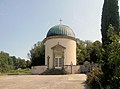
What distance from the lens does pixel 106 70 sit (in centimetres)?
1241

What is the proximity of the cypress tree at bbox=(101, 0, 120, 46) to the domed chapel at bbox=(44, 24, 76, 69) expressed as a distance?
21125 millimetres

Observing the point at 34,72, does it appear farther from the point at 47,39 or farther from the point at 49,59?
the point at 47,39

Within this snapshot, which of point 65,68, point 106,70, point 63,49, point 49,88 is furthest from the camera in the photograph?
point 63,49

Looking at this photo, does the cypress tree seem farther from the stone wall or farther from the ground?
the stone wall

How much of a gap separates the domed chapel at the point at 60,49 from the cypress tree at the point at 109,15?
69.3 ft

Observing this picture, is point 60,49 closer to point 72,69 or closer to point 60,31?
point 60,31

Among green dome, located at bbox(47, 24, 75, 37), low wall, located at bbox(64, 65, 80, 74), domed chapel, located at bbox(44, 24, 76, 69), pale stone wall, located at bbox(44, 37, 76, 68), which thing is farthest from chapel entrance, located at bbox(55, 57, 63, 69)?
green dome, located at bbox(47, 24, 75, 37)

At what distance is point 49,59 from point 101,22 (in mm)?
23864

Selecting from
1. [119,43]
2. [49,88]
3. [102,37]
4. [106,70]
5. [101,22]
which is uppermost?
[101,22]

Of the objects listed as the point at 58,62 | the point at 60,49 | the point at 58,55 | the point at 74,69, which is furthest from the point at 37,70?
the point at 74,69

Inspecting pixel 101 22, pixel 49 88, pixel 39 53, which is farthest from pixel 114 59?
pixel 39 53

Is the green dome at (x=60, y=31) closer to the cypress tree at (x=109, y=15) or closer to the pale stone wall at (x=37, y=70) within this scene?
the pale stone wall at (x=37, y=70)

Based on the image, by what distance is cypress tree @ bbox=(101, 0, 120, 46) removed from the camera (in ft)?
71.6

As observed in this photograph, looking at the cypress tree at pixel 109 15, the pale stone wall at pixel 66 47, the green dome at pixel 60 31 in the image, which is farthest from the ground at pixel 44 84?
the green dome at pixel 60 31
